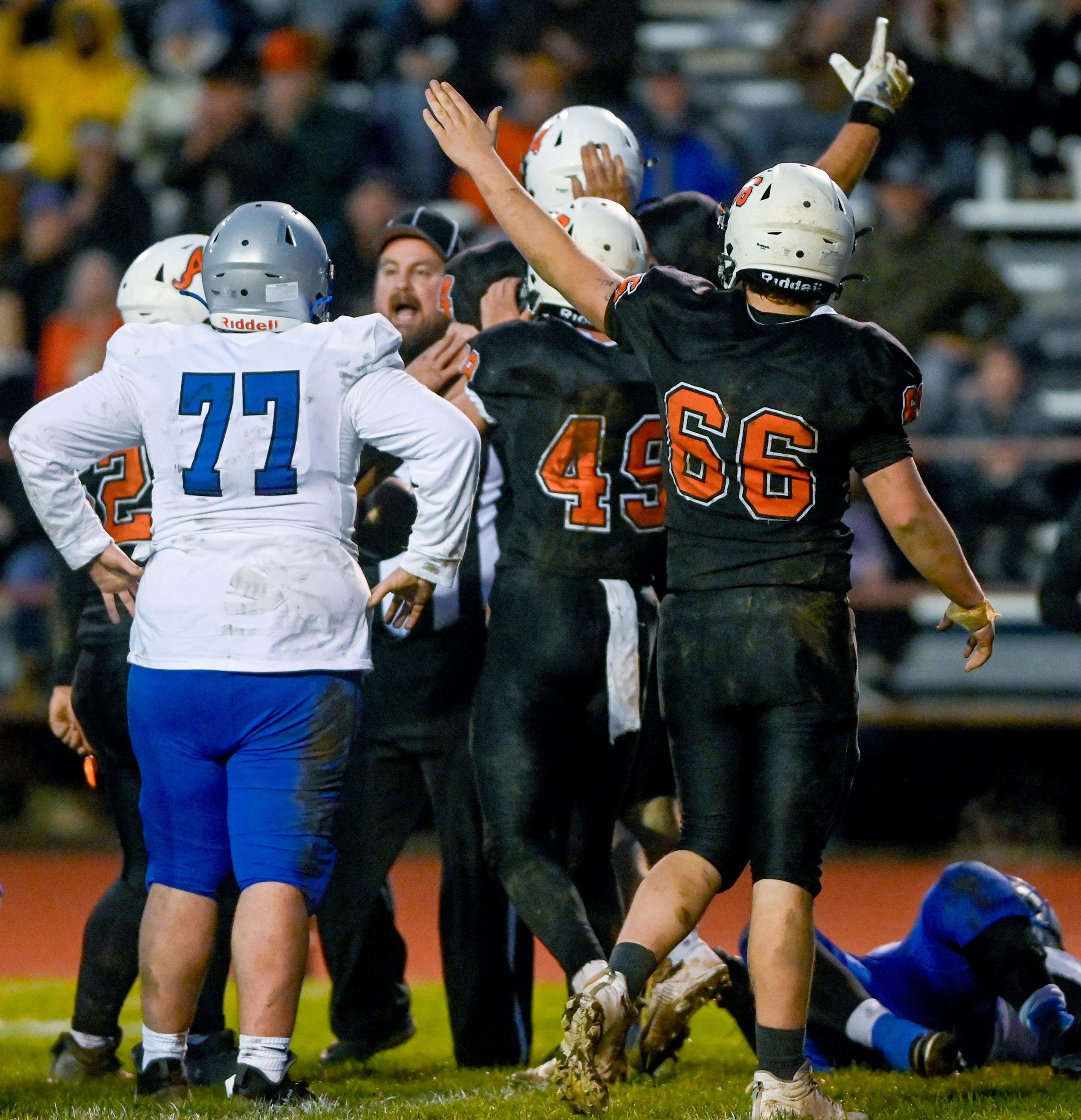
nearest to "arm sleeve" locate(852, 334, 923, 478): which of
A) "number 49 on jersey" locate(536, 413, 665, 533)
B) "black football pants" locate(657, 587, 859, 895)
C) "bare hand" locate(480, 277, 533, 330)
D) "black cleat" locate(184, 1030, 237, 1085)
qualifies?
"black football pants" locate(657, 587, 859, 895)

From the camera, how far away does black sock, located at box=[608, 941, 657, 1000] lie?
12.9 feet

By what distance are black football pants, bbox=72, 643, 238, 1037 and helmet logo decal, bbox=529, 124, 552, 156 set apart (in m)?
1.93

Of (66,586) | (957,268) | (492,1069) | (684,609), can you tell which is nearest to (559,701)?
(684,609)

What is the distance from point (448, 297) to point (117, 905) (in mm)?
1960

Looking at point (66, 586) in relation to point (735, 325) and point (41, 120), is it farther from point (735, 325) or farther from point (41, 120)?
→ point (41, 120)

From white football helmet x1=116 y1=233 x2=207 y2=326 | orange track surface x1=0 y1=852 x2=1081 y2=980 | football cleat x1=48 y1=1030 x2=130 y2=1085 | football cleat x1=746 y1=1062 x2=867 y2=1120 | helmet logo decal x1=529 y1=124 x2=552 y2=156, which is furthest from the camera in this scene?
orange track surface x1=0 y1=852 x2=1081 y2=980

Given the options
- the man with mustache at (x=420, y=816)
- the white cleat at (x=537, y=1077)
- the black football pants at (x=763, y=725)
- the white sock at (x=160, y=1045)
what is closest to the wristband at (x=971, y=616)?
the black football pants at (x=763, y=725)

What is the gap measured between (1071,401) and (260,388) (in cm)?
809

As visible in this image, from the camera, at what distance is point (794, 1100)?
12.8 ft

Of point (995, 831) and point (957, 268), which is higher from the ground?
point (957, 268)

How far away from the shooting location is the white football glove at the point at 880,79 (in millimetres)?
5355

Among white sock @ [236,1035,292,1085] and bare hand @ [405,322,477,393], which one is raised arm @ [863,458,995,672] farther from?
white sock @ [236,1035,292,1085]

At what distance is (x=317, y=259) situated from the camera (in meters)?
4.31

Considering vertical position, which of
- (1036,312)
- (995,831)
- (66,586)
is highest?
(1036,312)
